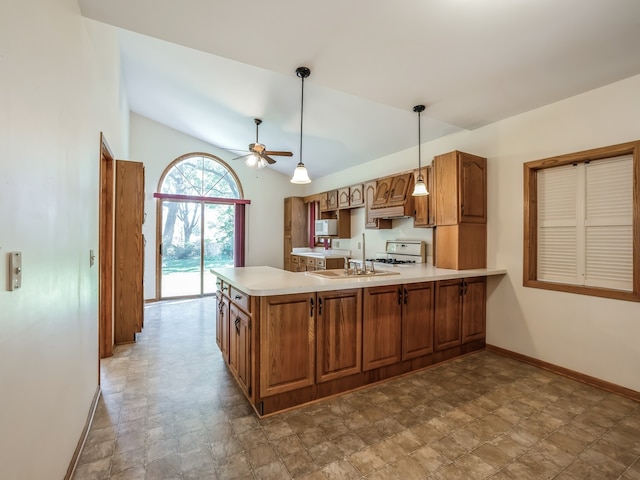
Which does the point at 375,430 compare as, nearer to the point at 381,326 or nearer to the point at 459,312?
the point at 381,326

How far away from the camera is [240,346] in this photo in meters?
2.36

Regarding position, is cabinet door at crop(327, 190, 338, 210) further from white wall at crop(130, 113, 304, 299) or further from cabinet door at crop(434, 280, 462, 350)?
cabinet door at crop(434, 280, 462, 350)

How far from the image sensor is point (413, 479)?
63.1 inches

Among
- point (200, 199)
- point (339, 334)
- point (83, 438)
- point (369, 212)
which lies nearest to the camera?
point (83, 438)

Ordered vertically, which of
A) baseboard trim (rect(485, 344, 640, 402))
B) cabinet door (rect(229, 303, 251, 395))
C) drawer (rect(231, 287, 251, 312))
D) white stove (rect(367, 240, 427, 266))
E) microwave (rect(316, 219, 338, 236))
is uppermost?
microwave (rect(316, 219, 338, 236))

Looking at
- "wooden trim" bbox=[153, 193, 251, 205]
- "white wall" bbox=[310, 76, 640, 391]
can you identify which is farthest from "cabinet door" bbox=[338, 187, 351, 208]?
"wooden trim" bbox=[153, 193, 251, 205]

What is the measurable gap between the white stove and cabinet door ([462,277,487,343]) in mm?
884

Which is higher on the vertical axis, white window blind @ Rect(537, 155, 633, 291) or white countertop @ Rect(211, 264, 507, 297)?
white window blind @ Rect(537, 155, 633, 291)

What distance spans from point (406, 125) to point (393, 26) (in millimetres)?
2014

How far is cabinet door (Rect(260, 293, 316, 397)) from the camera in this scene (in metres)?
2.14

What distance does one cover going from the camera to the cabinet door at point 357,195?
5080 mm

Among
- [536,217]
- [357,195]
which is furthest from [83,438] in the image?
[357,195]

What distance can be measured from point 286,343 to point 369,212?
303cm

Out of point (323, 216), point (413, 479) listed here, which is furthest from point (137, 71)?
point (413, 479)
